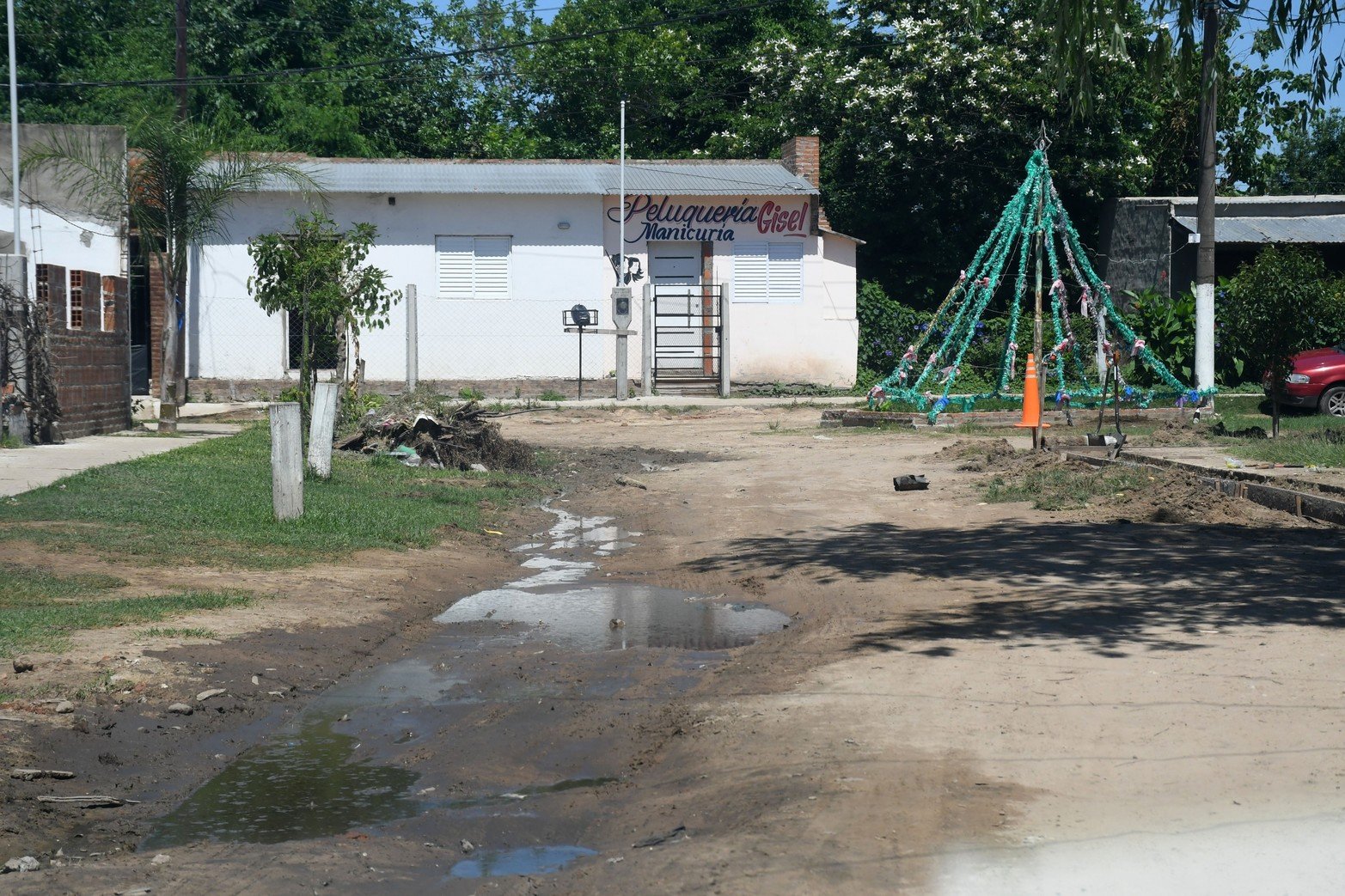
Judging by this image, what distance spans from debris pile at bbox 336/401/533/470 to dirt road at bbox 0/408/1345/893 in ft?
18.5

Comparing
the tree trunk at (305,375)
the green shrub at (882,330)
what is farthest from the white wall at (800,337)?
the tree trunk at (305,375)

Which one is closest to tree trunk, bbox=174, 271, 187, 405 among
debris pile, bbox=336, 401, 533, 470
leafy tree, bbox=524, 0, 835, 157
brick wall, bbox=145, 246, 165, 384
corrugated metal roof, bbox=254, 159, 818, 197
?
brick wall, bbox=145, 246, 165, 384

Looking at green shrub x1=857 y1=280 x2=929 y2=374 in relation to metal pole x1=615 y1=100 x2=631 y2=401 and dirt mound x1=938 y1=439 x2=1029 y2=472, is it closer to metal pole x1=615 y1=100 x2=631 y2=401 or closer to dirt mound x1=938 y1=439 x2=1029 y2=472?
metal pole x1=615 y1=100 x2=631 y2=401

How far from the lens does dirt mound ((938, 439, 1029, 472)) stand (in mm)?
15695

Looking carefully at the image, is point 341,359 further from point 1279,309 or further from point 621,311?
point 1279,309

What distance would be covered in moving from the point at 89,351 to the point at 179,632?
11.8 metres

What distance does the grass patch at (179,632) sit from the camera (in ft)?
24.2

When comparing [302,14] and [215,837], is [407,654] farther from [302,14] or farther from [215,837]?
[302,14]

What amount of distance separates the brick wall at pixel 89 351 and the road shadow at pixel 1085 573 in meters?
9.88

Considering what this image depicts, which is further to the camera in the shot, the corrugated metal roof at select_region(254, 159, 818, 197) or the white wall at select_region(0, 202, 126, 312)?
the corrugated metal roof at select_region(254, 159, 818, 197)

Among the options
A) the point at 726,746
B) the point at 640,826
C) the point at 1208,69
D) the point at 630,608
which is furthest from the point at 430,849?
the point at 1208,69

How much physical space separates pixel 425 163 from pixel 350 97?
11.2 m

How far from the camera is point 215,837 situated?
5074mm

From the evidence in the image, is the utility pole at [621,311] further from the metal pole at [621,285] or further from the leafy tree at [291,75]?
the leafy tree at [291,75]
